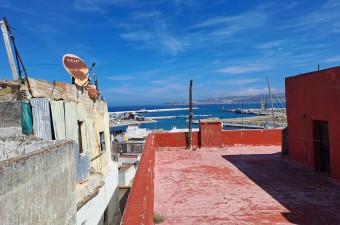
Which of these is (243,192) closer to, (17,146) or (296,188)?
(296,188)

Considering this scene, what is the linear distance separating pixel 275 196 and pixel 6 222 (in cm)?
604

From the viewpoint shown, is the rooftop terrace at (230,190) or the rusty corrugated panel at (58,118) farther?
the rusty corrugated panel at (58,118)

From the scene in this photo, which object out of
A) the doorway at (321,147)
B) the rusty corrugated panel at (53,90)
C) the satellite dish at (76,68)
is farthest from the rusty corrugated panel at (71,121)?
the doorway at (321,147)

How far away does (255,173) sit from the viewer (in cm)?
1027

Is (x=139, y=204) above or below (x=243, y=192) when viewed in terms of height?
above

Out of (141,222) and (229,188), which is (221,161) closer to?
(229,188)

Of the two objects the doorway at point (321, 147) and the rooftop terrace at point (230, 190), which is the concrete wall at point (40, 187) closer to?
the rooftop terrace at point (230, 190)

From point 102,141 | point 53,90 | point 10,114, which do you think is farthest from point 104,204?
point 10,114

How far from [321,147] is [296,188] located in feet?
7.03

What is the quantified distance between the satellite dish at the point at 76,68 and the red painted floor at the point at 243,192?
6.42 meters

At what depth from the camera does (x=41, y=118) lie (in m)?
11.7

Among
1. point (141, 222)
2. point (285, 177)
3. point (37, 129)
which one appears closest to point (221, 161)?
point (285, 177)

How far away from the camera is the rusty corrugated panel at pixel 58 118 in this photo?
12.4 m

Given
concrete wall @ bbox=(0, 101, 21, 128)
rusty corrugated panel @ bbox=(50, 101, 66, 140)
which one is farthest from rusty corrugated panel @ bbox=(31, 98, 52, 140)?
concrete wall @ bbox=(0, 101, 21, 128)
